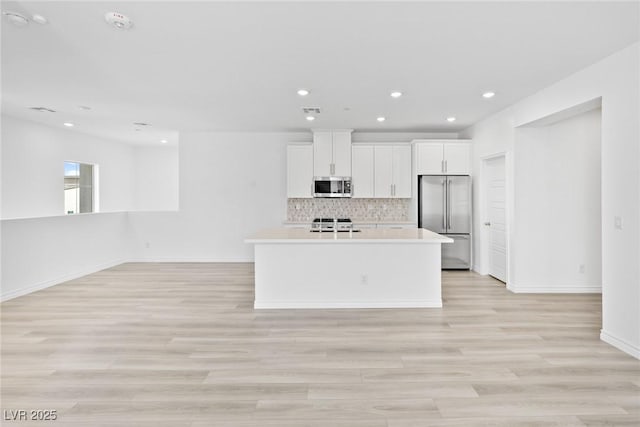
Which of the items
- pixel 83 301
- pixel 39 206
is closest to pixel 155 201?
pixel 39 206

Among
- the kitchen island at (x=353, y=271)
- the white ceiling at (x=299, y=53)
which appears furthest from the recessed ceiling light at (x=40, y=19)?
the kitchen island at (x=353, y=271)

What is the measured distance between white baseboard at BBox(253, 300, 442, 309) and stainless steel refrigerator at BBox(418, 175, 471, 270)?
2.29 metres

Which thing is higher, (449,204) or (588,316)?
(449,204)

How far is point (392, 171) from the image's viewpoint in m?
6.75

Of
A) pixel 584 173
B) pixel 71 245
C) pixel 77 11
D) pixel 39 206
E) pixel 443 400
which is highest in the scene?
pixel 77 11

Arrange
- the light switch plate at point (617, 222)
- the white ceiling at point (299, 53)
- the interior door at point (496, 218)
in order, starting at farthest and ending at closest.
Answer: the interior door at point (496, 218) → the light switch plate at point (617, 222) → the white ceiling at point (299, 53)

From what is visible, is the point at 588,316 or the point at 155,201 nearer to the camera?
the point at 588,316

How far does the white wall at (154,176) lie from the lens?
9.01 metres

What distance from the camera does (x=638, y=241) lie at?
292 cm

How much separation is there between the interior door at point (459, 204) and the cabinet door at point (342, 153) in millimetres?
1809

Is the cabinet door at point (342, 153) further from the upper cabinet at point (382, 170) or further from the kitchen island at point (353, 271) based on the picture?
the kitchen island at point (353, 271)

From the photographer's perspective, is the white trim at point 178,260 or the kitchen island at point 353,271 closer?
the kitchen island at point 353,271

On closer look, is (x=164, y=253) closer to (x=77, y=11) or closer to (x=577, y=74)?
(x=77, y=11)

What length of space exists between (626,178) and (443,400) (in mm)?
2435
